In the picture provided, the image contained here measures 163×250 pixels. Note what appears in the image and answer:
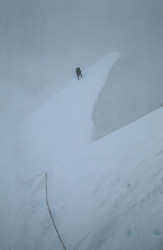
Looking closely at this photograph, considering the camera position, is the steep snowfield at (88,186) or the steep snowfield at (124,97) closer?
the steep snowfield at (88,186)

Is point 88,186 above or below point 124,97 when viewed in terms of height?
below

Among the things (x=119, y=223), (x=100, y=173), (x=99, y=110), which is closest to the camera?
(x=119, y=223)

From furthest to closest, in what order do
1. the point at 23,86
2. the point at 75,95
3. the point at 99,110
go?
the point at 23,86, the point at 75,95, the point at 99,110

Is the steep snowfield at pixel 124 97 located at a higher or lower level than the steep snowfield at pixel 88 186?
higher

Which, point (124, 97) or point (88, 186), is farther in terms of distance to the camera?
point (124, 97)

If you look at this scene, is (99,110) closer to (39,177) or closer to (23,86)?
(39,177)

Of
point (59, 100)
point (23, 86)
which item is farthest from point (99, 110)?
point (23, 86)

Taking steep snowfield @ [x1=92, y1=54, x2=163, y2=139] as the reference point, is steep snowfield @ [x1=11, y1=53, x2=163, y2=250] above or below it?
below

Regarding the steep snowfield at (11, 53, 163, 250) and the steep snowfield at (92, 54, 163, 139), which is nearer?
the steep snowfield at (11, 53, 163, 250)
